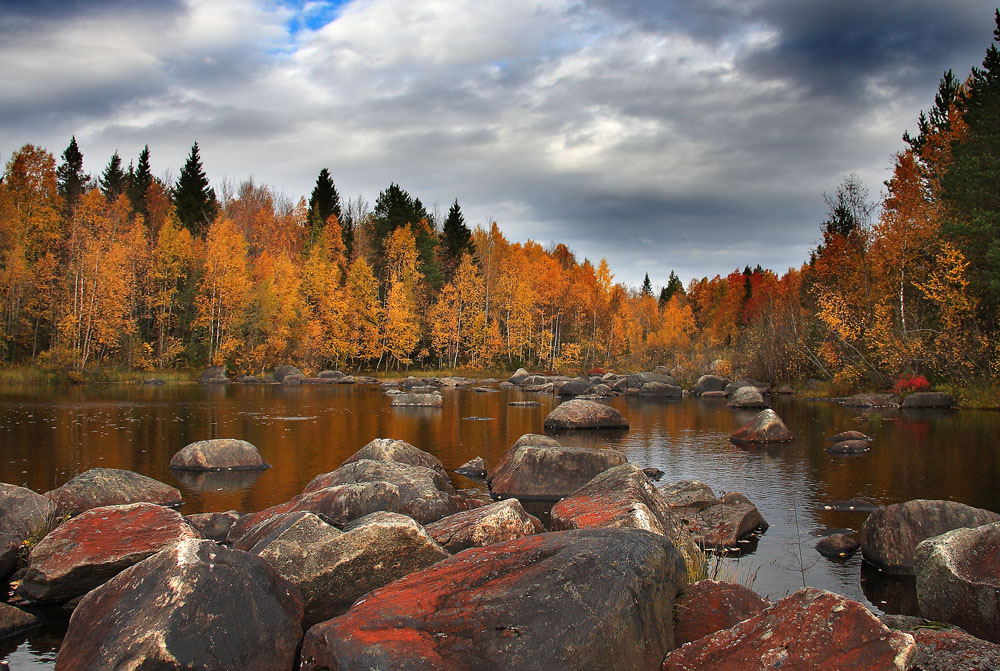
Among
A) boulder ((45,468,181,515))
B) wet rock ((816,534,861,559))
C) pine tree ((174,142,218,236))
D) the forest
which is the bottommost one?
wet rock ((816,534,861,559))

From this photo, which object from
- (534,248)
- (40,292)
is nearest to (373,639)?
(40,292)

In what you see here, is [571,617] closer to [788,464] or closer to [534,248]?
[788,464]

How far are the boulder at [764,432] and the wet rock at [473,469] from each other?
1059 cm

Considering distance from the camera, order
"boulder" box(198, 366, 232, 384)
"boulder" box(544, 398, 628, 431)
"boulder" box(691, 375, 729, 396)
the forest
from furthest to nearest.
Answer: "boulder" box(691, 375, 729, 396) < "boulder" box(198, 366, 232, 384) < the forest < "boulder" box(544, 398, 628, 431)

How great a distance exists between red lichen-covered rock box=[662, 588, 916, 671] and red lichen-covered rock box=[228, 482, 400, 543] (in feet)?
20.8

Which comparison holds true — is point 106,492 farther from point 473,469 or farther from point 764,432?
point 764,432

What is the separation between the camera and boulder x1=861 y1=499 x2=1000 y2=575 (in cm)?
1001

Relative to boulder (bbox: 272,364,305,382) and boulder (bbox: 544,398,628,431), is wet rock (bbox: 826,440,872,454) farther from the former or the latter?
boulder (bbox: 272,364,305,382)

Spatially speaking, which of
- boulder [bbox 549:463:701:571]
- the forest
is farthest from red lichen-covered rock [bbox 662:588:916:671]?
the forest

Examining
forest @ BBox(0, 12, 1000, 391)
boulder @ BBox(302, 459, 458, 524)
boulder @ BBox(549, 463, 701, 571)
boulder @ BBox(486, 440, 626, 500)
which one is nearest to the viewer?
boulder @ BBox(549, 463, 701, 571)

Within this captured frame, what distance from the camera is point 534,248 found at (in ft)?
269

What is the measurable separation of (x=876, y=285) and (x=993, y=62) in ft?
43.1

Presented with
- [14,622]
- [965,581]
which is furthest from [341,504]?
[965,581]

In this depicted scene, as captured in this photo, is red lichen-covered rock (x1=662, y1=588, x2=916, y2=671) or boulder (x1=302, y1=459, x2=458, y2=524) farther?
boulder (x1=302, y1=459, x2=458, y2=524)
